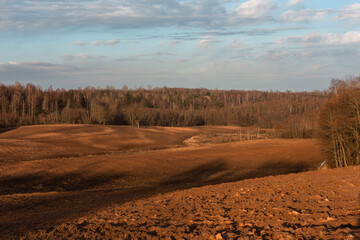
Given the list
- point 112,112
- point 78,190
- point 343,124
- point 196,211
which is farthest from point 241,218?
point 112,112

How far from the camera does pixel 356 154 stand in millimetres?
32469

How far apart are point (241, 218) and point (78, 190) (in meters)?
18.2

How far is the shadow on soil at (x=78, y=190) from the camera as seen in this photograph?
11.7 meters

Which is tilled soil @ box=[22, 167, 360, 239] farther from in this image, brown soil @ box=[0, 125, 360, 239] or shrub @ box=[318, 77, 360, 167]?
shrub @ box=[318, 77, 360, 167]

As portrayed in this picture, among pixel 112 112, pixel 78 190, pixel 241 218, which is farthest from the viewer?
pixel 112 112

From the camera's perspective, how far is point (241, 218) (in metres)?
9.37

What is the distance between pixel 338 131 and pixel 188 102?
16149cm

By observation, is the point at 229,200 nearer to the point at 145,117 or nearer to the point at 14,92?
the point at 145,117

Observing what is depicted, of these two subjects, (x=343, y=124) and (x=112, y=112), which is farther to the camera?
(x=112, y=112)

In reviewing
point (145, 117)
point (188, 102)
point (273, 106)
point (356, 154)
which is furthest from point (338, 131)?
point (188, 102)

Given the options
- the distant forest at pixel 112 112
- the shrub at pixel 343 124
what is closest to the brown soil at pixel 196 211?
the shrub at pixel 343 124

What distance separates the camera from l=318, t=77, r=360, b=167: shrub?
103ft

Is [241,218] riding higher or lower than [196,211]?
higher

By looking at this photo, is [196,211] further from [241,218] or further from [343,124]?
[343,124]
